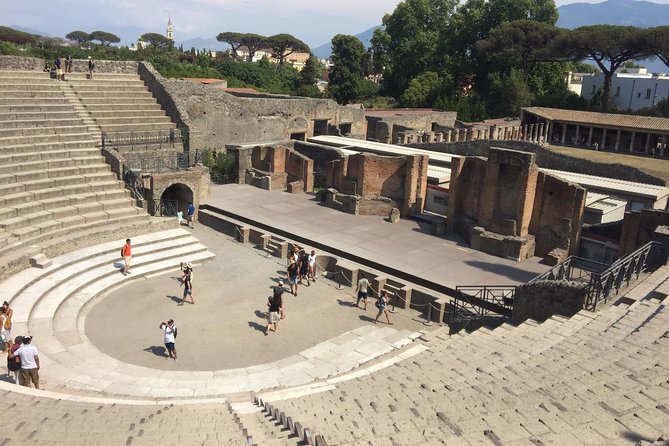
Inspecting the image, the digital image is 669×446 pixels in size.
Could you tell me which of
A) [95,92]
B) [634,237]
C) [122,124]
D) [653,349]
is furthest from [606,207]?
[95,92]

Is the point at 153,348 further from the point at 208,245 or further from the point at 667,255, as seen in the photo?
the point at 667,255

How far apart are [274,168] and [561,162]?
14496 mm

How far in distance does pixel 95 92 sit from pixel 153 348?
18036 millimetres

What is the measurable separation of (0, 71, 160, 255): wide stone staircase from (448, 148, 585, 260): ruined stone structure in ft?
38.0

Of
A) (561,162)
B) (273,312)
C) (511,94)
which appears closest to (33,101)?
(273,312)

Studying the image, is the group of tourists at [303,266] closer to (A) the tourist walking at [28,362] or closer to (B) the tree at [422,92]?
(A) the tourist walking at [28,362]

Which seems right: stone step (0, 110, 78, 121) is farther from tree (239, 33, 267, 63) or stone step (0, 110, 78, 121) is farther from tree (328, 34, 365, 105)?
tree (239, 33, 267, 63)

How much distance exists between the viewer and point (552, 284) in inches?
494

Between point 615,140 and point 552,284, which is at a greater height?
point 615,140

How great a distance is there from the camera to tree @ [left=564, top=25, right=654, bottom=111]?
4762 cm

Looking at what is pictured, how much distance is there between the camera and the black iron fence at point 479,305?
45.6ft

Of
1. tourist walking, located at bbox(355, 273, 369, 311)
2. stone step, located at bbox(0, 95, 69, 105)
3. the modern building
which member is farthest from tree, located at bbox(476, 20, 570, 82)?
tourist walking, located at bbox(355, 273, 369, 311)

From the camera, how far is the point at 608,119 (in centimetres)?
4256

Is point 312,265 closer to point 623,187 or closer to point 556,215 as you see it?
point 556,215
